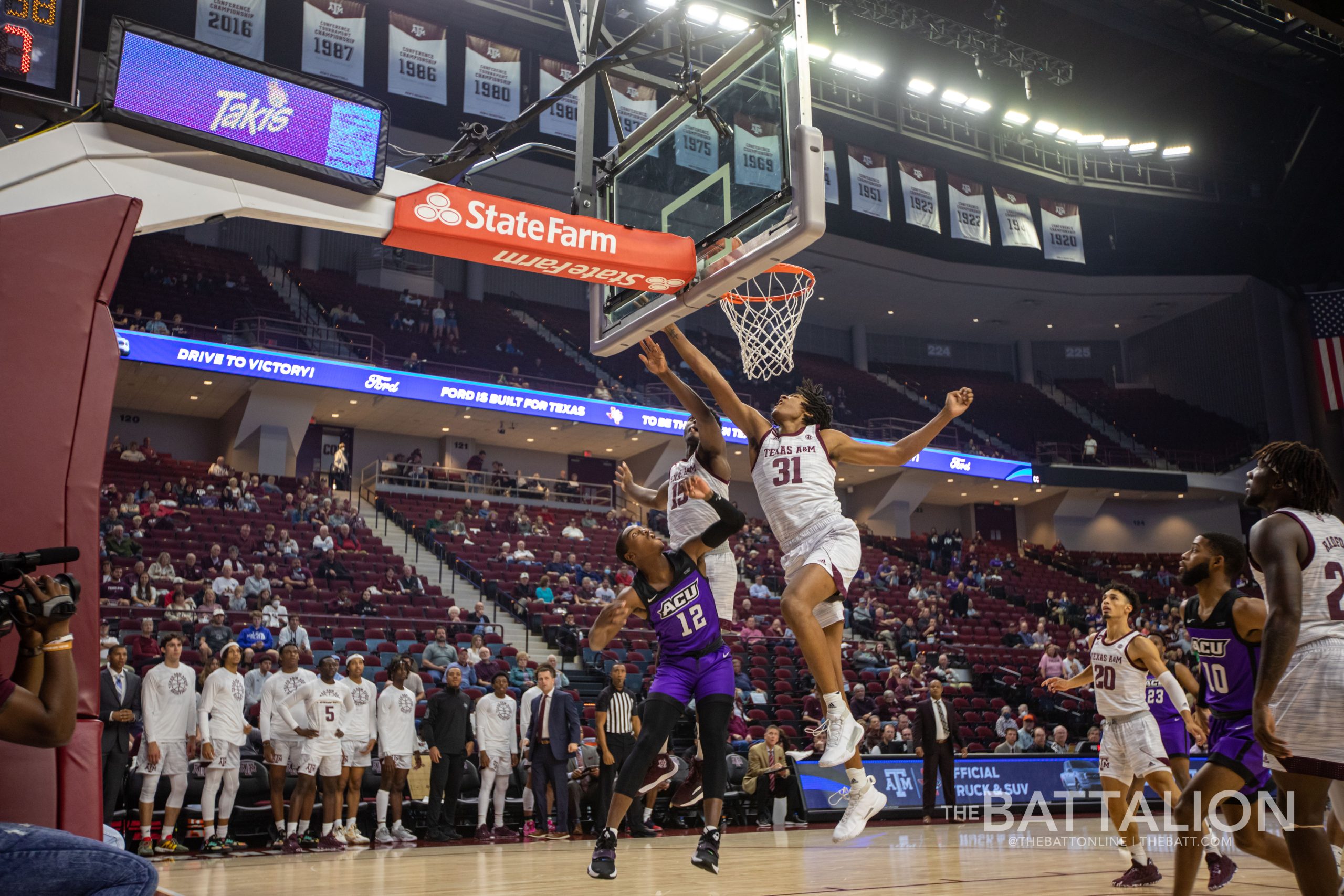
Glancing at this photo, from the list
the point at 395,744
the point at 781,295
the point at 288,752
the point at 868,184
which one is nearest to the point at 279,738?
the point at 288,752

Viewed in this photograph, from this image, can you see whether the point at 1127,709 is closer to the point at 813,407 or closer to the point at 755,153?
the point at 813,407

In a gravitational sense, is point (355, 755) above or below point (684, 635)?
below

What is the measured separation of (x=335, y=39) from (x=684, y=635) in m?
19.4

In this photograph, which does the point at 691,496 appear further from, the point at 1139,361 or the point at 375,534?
the point at 1139,361

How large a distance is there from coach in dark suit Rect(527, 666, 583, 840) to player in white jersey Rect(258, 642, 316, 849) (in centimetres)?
239

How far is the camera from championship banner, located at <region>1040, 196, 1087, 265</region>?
29.6 metres

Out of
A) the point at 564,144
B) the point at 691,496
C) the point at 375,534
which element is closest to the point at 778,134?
the point at 691,496

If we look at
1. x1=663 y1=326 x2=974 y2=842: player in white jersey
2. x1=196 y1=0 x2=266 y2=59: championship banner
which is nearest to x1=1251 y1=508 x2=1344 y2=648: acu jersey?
x1=663 y1=326 x2=974 y2=842: player in white jersey

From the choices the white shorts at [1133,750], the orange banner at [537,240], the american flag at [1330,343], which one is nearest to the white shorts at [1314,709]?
the white shorts at [1133,750]

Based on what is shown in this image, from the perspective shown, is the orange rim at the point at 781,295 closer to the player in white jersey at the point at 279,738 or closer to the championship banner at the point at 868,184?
the player in white jersey at the point at 279,738

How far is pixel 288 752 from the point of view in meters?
10.0

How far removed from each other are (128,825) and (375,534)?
37.7ft

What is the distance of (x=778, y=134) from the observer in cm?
620

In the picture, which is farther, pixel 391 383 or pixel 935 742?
pixel 391 383
